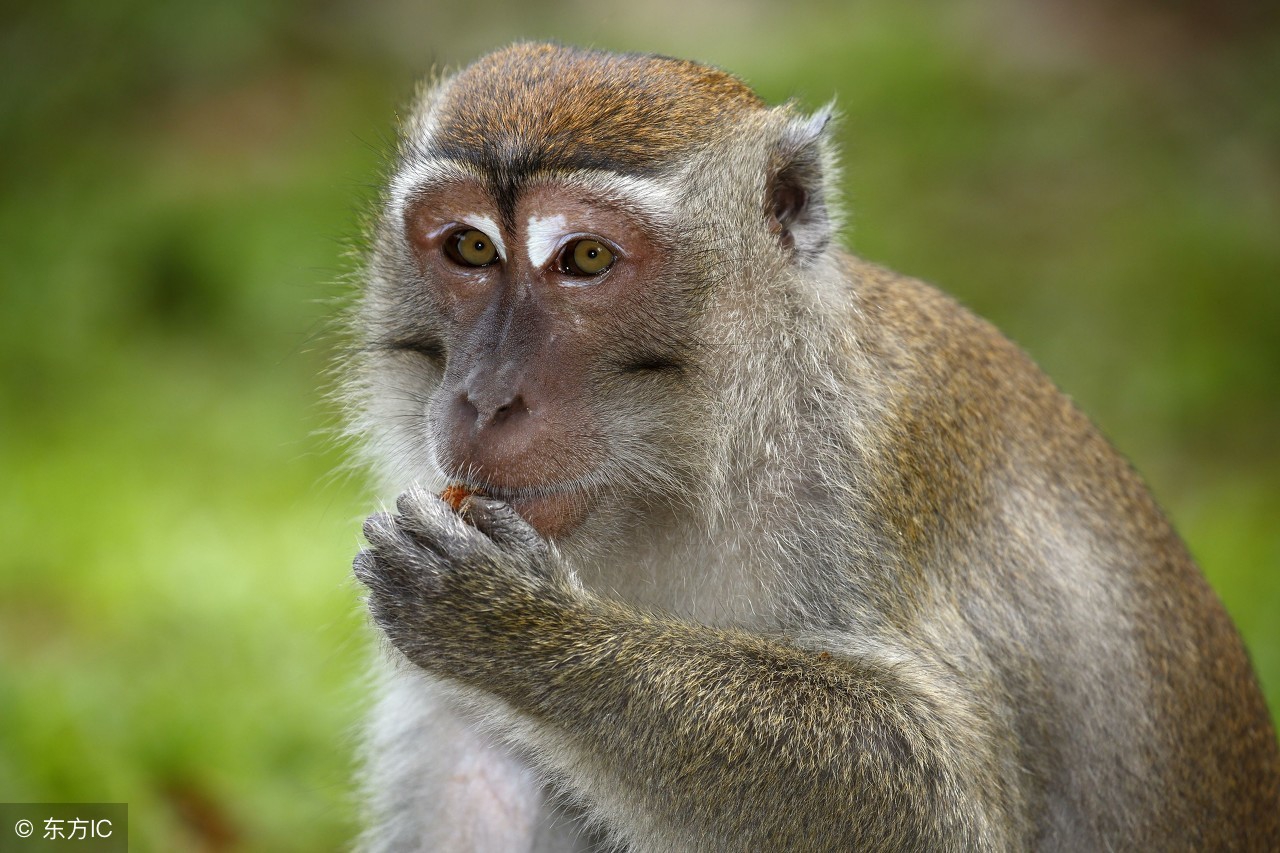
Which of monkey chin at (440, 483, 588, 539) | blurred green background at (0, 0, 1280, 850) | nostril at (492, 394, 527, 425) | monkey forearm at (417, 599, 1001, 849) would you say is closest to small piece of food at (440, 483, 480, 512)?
monkey chin at (440, 483, 588, 539)

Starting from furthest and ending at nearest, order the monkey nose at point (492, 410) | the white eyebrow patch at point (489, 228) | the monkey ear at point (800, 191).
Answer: the monkey ear at point (800, 191)
the white eyebrow patch at point (489, 228)
the monkey nose at point (492, 410)

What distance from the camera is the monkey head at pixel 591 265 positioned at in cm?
398

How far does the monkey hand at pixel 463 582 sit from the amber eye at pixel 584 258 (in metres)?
0.68

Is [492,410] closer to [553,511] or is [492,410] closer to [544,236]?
[553,511]

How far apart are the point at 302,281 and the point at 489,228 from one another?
280 inches

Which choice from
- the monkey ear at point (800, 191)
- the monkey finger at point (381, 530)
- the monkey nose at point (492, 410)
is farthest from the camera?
the monkey ear at point (800, 191)

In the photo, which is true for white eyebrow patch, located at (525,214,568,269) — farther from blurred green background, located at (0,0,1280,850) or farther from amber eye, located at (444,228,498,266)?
blurred green background, located at (0,0,1280,850)

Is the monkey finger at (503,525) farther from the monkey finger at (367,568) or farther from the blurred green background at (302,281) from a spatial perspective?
the blurred green background at (302,281)

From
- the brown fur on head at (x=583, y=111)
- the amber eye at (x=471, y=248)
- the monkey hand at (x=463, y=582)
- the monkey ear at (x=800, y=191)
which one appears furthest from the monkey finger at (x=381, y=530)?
the monkey ear at (x=800, y=191)

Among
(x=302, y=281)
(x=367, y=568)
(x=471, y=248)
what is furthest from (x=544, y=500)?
(x=302, y=281)

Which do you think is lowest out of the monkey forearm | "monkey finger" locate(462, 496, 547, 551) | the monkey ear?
the monkey forearm

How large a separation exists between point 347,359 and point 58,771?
2.01 m

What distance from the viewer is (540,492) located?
3994 millimetres

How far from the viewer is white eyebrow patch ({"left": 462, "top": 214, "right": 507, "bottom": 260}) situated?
13.5 ft
